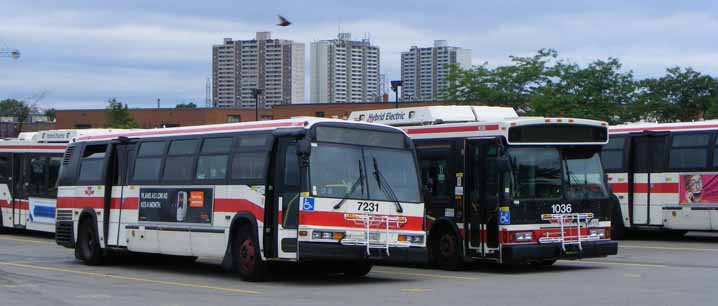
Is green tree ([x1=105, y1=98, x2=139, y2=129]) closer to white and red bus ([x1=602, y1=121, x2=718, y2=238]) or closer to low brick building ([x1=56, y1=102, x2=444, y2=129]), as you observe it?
low brick building ([x1=56, y1=102, x2=444, y2=129])

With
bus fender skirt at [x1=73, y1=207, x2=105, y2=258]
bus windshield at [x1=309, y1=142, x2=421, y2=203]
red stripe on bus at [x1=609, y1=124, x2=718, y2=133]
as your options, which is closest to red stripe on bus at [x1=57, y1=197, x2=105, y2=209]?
bus fender skirt at [x1=73, y1=207, x2=105, y2=258]

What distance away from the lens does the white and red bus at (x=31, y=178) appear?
3291 centimetres

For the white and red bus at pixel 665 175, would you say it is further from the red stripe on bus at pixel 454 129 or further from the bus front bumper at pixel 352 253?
the bus front bumper at pixel 352 253

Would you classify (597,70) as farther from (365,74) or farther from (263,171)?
(365,74)

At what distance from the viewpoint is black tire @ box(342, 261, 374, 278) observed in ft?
64.3

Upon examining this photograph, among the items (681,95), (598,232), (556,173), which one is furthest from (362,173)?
(681,95)

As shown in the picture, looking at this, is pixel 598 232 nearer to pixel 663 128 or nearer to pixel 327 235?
pixel 327 235

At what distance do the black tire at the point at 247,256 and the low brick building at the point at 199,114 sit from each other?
57486 millimetres

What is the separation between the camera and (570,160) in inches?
797

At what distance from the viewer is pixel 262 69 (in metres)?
144

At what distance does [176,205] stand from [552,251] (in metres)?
6.81

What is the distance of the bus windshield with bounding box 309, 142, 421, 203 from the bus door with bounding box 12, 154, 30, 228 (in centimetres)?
1869

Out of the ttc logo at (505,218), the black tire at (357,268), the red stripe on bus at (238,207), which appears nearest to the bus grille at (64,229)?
the red stripe on bus at (238,207)

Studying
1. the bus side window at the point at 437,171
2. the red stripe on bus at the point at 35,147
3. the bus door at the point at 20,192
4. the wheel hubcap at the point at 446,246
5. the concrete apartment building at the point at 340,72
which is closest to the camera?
the wheel hubcap at the point at 446,246
